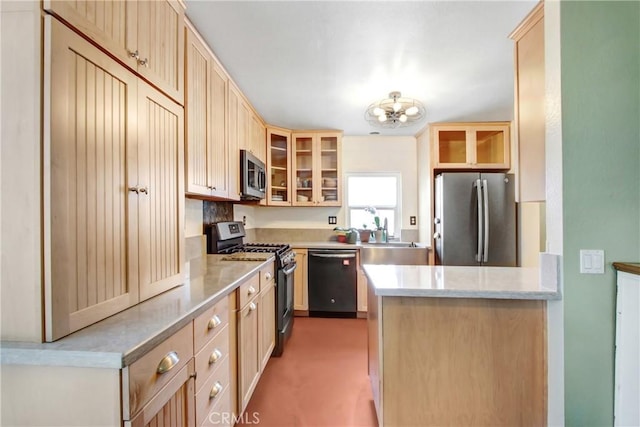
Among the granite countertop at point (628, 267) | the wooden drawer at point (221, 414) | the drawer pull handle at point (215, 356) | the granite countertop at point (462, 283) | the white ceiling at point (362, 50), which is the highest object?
the white ceiling at point (362, 50)

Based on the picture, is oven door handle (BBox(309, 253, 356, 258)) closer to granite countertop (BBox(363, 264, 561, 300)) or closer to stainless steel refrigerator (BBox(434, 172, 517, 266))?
stainless steel refrigerator (BBox(434, 172, 517, 266))

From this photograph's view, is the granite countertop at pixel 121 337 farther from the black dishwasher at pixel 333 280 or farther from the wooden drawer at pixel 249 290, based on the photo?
the black dishwasher at pixel 333 280

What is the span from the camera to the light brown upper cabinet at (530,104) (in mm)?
1383

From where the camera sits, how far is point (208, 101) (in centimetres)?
193

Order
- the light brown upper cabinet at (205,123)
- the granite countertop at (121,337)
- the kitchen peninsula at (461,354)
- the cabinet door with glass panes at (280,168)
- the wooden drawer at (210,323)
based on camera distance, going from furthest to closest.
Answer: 1. the cabinet door with glass panes at (280,168)
2. the light brown upper cabinet at (205,123)
3. the kitchen peninsula at (461,354)
4. the wooden drawer at (210,323)
5. the granite countertop at (121,337)

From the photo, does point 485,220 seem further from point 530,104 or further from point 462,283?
point 462,283

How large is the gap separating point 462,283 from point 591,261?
0.53 metres

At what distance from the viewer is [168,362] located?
89cm

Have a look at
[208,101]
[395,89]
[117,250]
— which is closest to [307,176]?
[395,89]

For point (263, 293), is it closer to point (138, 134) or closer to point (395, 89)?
point (138, 134)

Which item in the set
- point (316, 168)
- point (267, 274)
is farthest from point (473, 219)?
point (267, 274)

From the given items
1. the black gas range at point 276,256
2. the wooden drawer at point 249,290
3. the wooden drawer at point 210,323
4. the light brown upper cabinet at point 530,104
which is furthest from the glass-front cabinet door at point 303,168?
the light brown upper cabinet at point 530,104

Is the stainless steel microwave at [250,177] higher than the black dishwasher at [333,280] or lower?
higher

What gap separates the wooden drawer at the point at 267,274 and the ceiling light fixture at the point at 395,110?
65.5 inches
